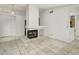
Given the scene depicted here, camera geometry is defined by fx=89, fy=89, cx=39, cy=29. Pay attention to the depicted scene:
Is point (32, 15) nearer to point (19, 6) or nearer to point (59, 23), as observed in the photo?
point (19, 6)

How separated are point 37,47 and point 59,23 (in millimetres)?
584

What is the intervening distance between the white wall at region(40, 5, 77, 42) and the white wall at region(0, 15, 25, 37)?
1.29 ft

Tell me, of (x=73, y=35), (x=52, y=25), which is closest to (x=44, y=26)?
(x=52, y=25)

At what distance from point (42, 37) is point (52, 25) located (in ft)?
0.94

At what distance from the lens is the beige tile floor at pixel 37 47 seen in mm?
1494

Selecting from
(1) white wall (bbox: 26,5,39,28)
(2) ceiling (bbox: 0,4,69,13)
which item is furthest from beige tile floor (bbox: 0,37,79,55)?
(2) ceiling (bbox: 0,4,69,13)

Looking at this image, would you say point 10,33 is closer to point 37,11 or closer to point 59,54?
point 37,11

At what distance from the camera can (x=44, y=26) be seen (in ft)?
5.32

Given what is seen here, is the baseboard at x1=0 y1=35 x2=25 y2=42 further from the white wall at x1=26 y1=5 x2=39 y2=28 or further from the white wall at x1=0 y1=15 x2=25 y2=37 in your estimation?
the white wall at x1=26 y1=5 x2=39 y2=28

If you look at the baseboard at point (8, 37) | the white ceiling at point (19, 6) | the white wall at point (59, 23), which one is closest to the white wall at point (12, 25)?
the baseboard at point (8, 37)

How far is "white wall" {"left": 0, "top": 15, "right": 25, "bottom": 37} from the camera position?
5.18ft

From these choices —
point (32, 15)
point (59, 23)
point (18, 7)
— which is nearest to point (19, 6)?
point (18, 7)

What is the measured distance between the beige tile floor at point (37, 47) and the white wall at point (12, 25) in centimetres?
11
